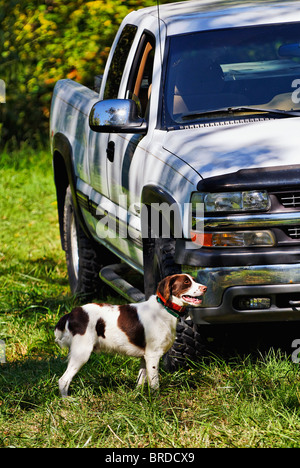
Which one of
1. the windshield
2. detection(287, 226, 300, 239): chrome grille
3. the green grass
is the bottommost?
the green grass

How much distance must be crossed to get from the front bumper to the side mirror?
1249 millimetres

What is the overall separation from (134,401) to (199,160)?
1289 millimetres

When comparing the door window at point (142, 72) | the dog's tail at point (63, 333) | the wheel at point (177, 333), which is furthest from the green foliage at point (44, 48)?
the dog's tail at point (63, 333)

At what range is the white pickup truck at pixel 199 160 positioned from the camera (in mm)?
4445

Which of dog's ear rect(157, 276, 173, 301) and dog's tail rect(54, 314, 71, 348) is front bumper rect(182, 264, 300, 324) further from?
dog's tail rect(54, 314, 71, 348)

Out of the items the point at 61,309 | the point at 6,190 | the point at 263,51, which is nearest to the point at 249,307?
the point at 263,51

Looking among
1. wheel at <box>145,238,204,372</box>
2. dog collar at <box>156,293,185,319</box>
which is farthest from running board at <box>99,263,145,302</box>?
dog collar at <box>156,293,185,319</box>

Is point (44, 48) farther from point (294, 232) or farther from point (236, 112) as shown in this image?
point (294, 232)

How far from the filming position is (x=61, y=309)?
7.00m

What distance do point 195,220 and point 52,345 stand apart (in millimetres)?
1928

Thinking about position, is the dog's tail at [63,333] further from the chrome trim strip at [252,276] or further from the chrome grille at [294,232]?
the chrome grille at [294,232]

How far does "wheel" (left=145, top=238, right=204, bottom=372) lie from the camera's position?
4.86 metres

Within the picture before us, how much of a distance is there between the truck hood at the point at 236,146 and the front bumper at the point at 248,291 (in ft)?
1.68
